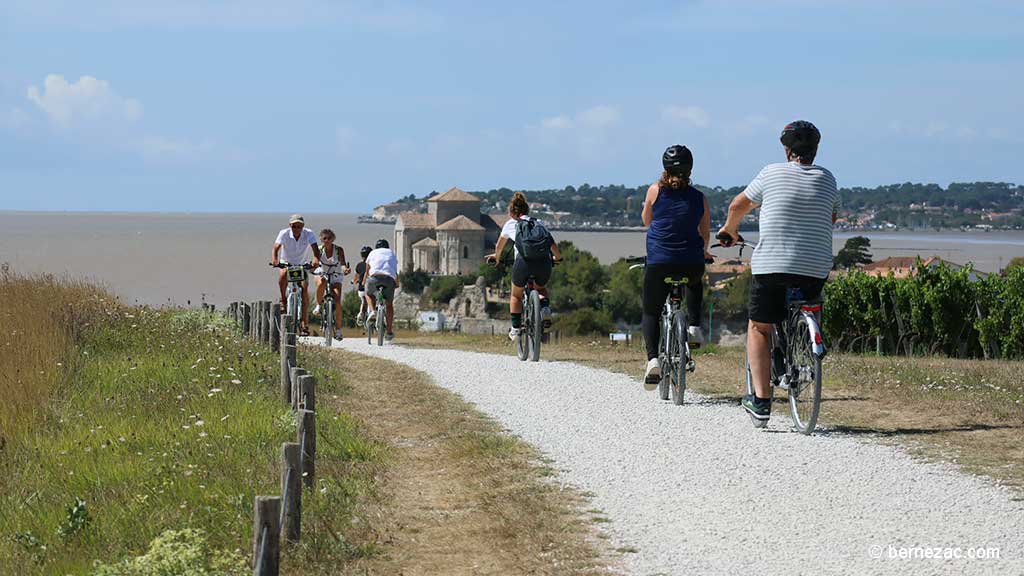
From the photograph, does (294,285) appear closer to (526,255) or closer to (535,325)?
(535,325)

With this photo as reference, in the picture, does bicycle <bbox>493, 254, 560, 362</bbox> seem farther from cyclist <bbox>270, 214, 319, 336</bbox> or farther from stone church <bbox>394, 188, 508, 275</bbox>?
stone church <bbox>394, 188, 508, 275</bbox>

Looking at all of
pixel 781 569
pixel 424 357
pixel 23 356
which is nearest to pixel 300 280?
pixel 424 357

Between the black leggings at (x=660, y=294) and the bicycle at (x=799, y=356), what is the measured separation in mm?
994

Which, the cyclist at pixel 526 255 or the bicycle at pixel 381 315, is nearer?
the cyclist at pixel 526 255

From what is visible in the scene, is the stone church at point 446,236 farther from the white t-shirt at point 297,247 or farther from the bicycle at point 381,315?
the white t-shirt at point 297,247

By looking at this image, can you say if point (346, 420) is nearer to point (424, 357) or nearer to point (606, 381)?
point (606, 381)

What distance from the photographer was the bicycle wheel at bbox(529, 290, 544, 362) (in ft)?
49.3

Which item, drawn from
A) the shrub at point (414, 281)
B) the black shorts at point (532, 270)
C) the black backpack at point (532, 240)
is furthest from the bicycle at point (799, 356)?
the shrub at point (414, 281)

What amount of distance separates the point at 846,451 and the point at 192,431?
4641 mm

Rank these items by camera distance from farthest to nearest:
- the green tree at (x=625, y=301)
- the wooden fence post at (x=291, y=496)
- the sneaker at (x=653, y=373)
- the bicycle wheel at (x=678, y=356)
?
the green tree at (x=625, y=301), the sneaker at (x=653, y=373), the bicycle wheel at (x=678, y=356), the wooden fence post at (x=291, y=496)

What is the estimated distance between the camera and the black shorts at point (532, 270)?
48.9 ft

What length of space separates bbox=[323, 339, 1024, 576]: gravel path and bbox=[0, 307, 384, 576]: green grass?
4.70 ft

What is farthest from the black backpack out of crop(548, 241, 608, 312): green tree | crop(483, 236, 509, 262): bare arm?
crop(548, 241, 608, 312): green tree

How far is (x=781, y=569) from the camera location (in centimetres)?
565
